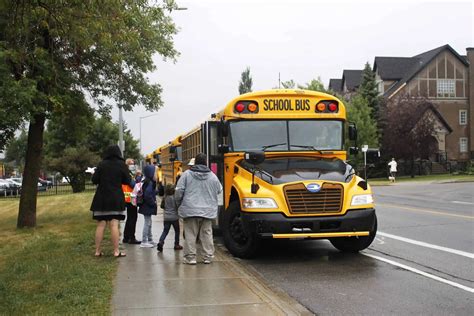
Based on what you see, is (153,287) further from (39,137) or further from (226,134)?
(39,137)

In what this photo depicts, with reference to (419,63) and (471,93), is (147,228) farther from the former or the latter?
(419,63)

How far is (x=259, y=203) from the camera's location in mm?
8023

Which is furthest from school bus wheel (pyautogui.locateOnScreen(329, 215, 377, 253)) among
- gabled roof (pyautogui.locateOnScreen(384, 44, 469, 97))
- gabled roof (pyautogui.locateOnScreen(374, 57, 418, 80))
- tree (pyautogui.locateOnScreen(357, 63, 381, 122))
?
gabled roof (pyautogui.locateOnScreen(374, 57, 418, 80))

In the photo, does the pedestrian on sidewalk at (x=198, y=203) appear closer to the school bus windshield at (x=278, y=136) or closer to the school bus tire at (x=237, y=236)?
the school bus tire at (x=237, y=236)

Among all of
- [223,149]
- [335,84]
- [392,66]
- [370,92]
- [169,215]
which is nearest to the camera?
[169,215]

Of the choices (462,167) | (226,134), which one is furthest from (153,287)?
(462,167)

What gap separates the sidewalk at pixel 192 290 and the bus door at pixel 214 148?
212 centimetres

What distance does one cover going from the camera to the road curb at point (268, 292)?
553 cm

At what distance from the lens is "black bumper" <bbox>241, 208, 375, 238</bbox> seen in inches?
310

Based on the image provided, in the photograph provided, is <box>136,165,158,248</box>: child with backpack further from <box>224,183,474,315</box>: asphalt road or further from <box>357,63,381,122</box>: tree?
<box>357,63,381,122</box>: tree

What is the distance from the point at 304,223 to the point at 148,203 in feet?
10.5

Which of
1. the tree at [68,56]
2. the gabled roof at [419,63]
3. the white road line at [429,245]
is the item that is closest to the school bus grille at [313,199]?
the white road line at [429,245]

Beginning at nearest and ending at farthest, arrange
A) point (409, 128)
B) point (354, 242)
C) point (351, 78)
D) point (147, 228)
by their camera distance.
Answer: point (354, 242)
point (147, 228)
point (409, 128)
point (351, 78)

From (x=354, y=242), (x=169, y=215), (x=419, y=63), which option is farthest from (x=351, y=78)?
(x=169, y=215)
